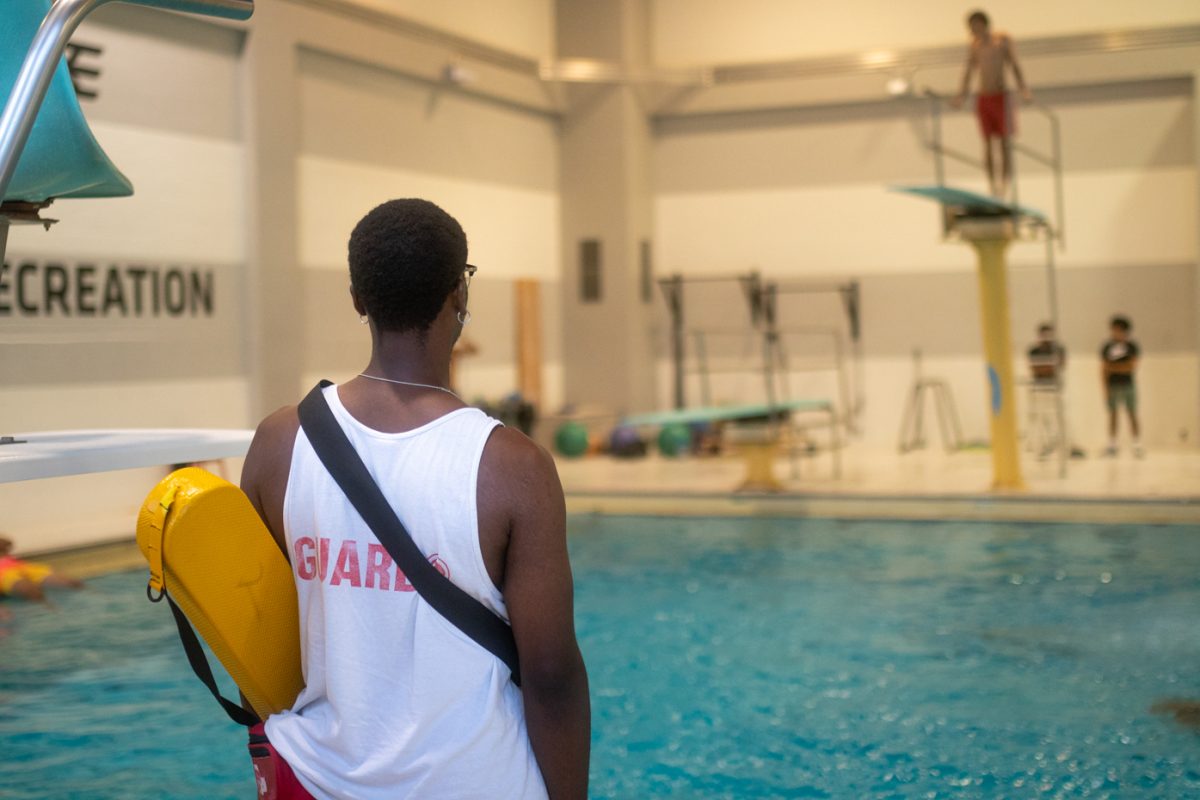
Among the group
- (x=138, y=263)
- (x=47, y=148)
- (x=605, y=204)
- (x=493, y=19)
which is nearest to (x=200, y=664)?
(x=47, y=148)

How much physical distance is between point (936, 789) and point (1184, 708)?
126 cm

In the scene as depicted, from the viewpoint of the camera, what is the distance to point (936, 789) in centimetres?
367

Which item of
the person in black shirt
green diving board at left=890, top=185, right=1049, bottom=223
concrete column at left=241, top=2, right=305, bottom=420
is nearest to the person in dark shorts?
the person in black shirt

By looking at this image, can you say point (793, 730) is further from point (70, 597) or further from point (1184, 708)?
point (70, 597)

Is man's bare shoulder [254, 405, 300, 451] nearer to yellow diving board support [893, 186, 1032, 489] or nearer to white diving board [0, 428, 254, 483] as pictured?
white diving board [0, 428, 254, 483]

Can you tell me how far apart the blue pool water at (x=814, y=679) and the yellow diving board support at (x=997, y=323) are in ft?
5.72

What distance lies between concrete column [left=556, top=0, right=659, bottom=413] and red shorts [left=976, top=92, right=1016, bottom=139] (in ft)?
17.1

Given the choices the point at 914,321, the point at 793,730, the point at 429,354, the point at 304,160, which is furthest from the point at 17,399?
the point at 914,321

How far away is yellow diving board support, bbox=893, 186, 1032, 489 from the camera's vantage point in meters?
9.41

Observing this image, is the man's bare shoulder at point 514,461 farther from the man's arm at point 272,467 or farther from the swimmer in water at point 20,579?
the swimmer in water at point 20,579

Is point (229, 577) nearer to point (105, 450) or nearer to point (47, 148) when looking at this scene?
point (105, 450)

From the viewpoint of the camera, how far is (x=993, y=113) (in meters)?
10.2

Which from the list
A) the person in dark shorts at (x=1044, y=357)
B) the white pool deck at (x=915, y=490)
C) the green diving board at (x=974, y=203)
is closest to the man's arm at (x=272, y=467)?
the green diving board at (x=974, y=203)

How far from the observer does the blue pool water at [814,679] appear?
12.7ft
